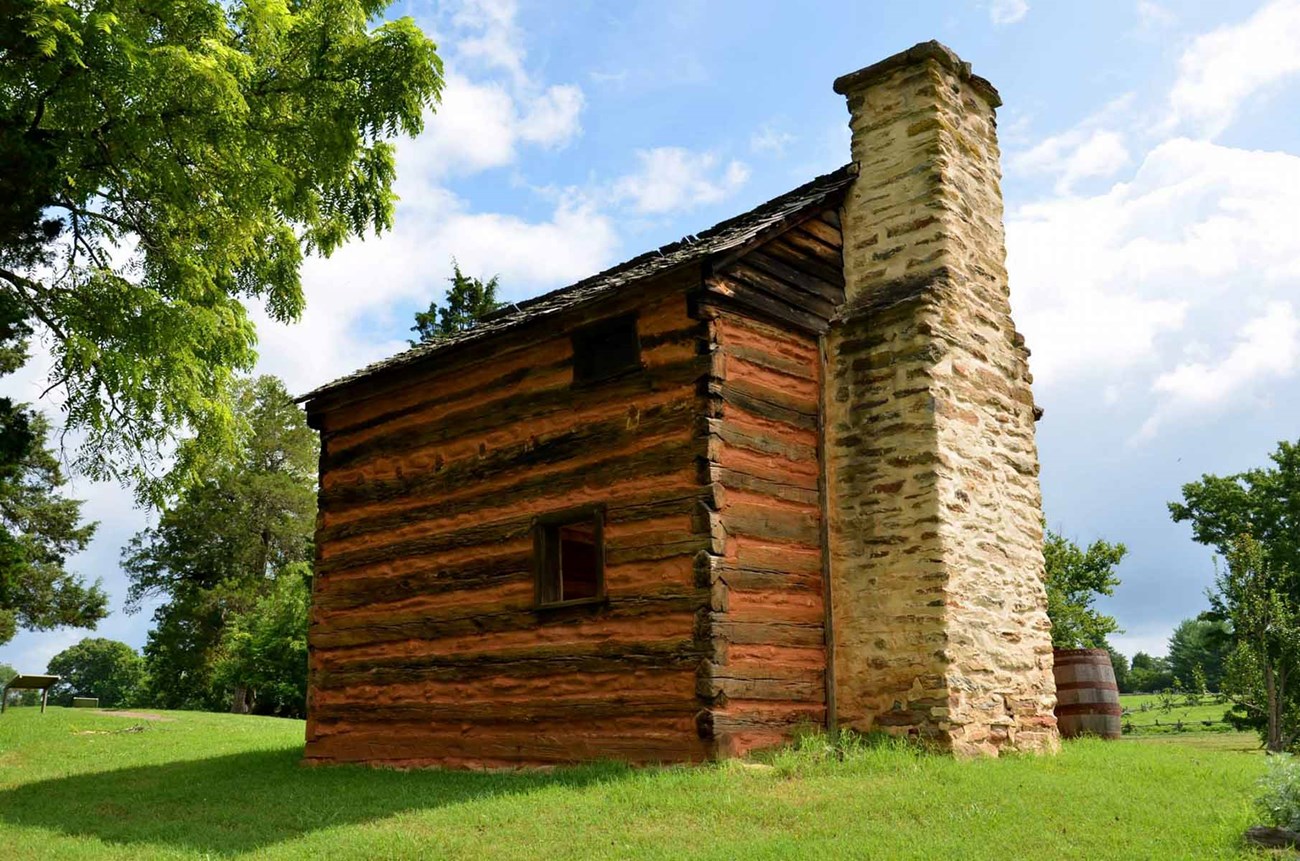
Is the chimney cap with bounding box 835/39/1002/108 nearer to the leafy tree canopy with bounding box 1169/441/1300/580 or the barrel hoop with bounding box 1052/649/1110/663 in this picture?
the barrel hoop with bounding box 1052/649/1110/663

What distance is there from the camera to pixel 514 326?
1241 centimetres

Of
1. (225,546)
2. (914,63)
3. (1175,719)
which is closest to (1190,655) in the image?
(1175,719)

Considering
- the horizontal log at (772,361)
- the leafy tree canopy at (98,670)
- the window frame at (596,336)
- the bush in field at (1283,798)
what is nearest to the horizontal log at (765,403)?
the horizontal log at (772,361)

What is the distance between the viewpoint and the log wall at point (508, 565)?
35.1 ft

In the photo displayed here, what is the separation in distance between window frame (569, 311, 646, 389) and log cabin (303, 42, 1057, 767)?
3 cm

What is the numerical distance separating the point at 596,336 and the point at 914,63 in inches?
202

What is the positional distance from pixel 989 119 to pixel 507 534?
8.17 metres

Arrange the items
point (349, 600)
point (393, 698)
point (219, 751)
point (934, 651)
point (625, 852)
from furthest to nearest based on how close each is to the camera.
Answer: point (219, 751)
point (349, 600)
point (393, 698)
point (934, 651)
point (625, 852)

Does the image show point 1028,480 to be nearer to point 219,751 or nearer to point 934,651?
point 934,651

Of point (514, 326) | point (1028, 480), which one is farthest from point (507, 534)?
point (1028, 480)

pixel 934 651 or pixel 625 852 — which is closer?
pixel 625 852

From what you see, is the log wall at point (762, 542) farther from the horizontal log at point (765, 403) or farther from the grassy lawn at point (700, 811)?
the grassy lawn at point (700, 811)

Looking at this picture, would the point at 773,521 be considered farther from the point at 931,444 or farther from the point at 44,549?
the point at 44,549

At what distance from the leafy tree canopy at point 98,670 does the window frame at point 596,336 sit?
2398 inches
